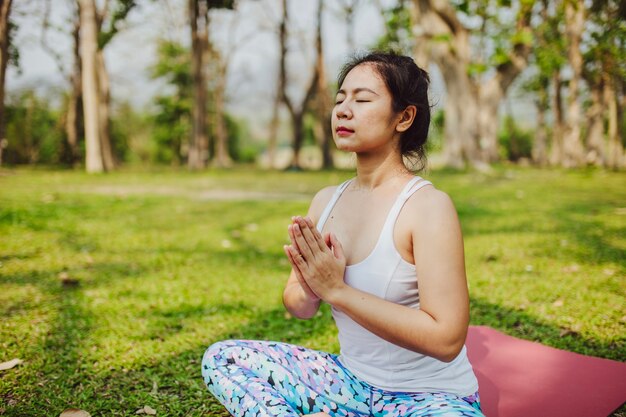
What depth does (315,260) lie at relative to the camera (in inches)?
57.8

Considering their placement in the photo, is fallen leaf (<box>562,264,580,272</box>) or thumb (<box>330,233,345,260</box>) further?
fallen leaf (<box>562,264,580,272</box>)

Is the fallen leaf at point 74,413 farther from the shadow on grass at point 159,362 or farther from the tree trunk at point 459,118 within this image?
Answer: the tree trunk at point 459,118

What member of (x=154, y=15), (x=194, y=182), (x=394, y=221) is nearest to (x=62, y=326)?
(x=394, y=221)

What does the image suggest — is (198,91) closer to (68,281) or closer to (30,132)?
(30,132)

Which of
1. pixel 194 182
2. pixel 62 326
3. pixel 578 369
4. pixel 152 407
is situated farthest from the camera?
pixel 194 182

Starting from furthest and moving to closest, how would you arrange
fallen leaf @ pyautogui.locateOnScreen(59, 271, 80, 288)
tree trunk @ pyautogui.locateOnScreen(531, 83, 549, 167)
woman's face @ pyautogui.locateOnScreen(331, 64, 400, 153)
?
tree trunk @ pyautogui.locateOnScreen(531, 83, 549, 167) → fallen leaf @ pyautogui.locateOnScreen(59, 271, 80, 288) → woman's face @ pyautogui.locateOnScreen(331, 64, 400, 153)

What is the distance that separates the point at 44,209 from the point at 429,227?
644 cm

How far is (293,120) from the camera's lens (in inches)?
734

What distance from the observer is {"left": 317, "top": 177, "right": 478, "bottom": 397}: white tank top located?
155 centimetres

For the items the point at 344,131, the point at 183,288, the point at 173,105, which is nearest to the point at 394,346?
the point at 344,131

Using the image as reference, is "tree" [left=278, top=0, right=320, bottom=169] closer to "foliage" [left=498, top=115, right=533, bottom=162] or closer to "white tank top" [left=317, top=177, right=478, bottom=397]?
"white tank top" [left=317, top=177, right=478, bottom=397]

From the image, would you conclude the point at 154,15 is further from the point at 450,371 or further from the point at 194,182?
the point at 450,371

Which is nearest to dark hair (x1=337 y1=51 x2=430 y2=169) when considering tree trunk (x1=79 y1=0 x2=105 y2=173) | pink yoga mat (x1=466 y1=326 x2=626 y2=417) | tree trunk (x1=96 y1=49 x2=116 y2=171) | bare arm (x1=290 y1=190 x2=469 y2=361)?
bare arm (x1=290 y1=190 x2=469 y2=361)

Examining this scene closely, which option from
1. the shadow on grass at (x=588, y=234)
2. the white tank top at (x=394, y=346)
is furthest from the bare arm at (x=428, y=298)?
the shadow on grass at (x=588, y=234)
